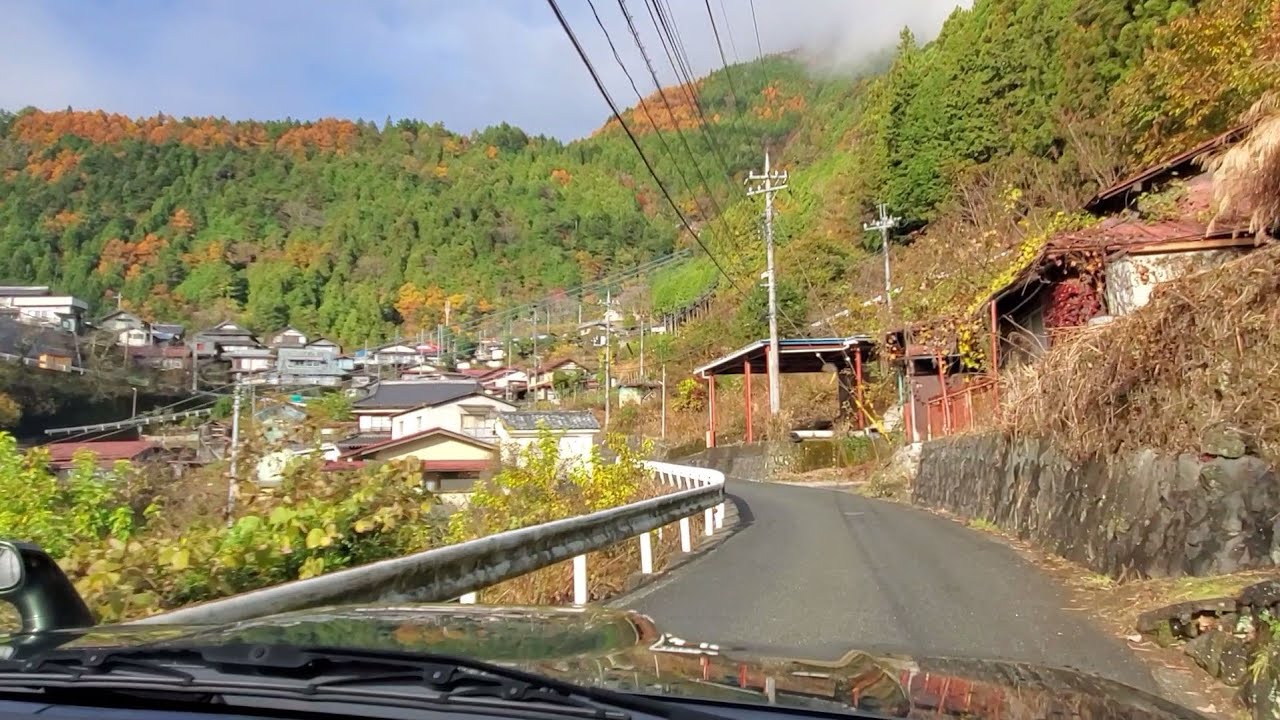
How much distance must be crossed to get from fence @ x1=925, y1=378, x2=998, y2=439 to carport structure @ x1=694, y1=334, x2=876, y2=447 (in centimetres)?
974

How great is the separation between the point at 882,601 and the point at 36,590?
A: 6.77 meters

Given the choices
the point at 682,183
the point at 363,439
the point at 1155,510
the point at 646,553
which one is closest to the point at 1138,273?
the point at 1155,510

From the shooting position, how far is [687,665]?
9.86 ft

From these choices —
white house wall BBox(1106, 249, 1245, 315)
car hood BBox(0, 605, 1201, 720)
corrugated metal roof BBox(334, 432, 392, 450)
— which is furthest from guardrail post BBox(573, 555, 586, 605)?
corrugated metal roof BBox(334, 432, 392, 450)

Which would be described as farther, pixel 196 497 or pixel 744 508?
pixel 744 508

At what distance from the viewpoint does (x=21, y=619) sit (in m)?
3.26

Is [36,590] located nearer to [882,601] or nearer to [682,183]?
[882,601]

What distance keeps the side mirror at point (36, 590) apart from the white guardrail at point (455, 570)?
288mm

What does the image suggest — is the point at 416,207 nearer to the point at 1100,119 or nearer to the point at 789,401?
the point at 789,401

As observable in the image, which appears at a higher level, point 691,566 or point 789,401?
point 789,401

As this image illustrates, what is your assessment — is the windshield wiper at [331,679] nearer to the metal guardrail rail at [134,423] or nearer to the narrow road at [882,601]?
the narrow road at [882,601]

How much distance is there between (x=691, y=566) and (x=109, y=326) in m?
28.4

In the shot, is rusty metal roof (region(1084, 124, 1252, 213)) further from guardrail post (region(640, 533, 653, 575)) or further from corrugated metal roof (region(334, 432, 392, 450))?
corrugated metal roof (region(334, 432, 392, 450))

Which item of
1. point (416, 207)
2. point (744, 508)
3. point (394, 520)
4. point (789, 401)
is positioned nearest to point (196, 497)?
point (394, 520)
